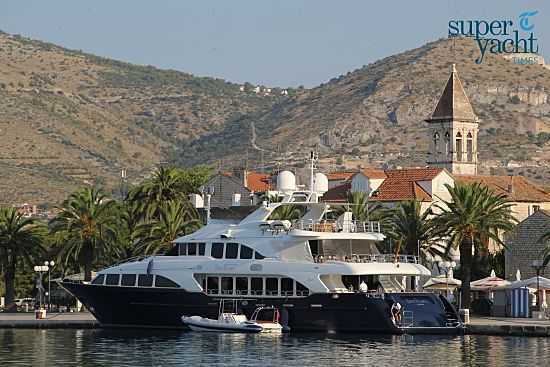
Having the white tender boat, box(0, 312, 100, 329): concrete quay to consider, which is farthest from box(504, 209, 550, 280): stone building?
box(0, 312, 100, 329): concrete quay

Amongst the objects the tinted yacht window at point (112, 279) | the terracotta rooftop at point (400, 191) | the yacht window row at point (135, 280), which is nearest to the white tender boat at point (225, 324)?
the yacht window row at point (135, 280)

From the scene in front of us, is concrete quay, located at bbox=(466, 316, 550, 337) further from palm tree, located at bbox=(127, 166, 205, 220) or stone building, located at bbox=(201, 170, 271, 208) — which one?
stone building, located at bbox=(201, 170, 271, 208)

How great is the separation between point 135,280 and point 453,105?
65.9 meters

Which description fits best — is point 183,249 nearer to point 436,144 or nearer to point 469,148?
point 436,144

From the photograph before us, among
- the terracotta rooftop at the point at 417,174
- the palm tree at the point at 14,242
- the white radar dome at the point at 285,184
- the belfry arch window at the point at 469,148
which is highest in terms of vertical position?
the belfry arch window at the point at 469,148

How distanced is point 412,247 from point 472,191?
6.01 m

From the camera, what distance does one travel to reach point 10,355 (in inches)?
2077

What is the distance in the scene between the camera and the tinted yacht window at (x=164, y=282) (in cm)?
6150

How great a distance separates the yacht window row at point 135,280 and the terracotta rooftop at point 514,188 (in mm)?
43055

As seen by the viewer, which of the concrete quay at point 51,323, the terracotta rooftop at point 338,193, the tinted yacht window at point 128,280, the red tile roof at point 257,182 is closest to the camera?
the tinted yacht window at point 128,280

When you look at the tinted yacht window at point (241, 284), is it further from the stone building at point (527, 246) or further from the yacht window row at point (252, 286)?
the stone building at point (527, 246)

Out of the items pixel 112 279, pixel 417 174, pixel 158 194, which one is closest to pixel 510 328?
pixel 112 279

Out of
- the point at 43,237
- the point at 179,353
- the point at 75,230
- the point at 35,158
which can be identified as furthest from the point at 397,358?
the point at 35,158

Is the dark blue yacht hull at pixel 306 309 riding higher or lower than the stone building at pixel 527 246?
lower
